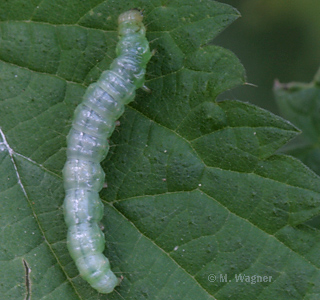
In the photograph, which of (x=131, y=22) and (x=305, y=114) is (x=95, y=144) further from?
(x=305, y=114)

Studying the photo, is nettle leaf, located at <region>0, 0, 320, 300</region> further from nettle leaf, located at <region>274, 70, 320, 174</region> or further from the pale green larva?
nettle leaf, located at <region>274, 70, 320, 174</region>

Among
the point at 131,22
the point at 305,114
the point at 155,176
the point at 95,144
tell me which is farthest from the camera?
the point at 305,114

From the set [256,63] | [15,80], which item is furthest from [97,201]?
[256,63]

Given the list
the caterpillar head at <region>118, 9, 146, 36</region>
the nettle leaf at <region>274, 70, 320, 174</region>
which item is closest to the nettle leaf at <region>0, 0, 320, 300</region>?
the caterpillar head at <region>118, 9, 146, 36</region>

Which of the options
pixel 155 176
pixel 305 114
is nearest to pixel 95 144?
pixel 155 176

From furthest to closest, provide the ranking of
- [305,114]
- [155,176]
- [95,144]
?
1. [305,114]
2. [155,176]
3. [95,144]

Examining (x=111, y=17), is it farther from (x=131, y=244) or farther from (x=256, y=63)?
(x=256, y=63)
